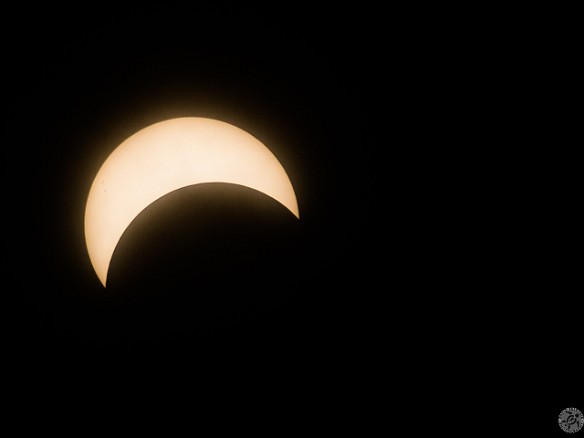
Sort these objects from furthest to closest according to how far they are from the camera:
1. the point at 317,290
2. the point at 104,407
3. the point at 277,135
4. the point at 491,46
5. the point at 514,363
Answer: the point at 514,363 < the point at 491,46 < the point at 104,407 < the point at 277,135 < the point at 317,290

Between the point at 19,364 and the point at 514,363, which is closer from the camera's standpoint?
the point at 19,364

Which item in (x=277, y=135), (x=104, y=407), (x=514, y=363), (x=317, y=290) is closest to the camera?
(x=317, y=290)

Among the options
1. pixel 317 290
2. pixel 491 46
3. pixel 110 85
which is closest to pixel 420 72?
pixel 491 46

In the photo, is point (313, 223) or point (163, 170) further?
point (313, 223)

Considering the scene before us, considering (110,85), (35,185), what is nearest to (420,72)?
(110,85)

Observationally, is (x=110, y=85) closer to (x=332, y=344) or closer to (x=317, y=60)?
(x=317, y=60)

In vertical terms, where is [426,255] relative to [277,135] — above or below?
below

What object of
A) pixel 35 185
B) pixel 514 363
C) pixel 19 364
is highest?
pixel 35 185

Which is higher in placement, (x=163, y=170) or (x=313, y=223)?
(x=163, y=170)
